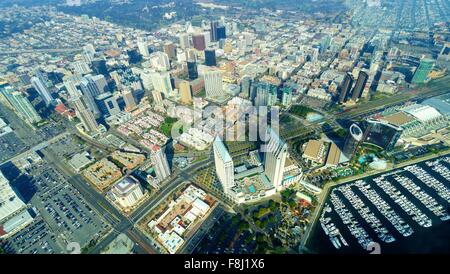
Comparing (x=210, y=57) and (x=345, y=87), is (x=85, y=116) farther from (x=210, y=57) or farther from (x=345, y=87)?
(x=345, y=87)

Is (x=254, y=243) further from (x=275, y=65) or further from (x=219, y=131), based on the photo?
(x=275, y=65)

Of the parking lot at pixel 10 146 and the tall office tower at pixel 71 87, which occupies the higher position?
the tall office tower at pixel 71 87

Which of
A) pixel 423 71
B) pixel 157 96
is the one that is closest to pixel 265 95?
pixel 157 96

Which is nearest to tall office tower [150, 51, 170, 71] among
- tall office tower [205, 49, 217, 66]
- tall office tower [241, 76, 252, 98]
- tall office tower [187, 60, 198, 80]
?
tall office tower [187, 60, 198, 80]

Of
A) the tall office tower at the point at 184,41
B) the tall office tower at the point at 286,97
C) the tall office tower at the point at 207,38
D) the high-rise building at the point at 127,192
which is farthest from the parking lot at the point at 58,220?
the tall office tower at the point at 207,38

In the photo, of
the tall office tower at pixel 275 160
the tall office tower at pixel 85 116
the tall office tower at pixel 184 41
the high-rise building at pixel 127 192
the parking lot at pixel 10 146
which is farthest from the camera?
the tall office tower at pixel 184 41

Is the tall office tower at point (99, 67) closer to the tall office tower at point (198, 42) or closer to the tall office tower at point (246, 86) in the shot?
the tall office tower at point (198, 42)

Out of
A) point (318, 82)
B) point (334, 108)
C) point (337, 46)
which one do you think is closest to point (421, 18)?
point (337, 46)
